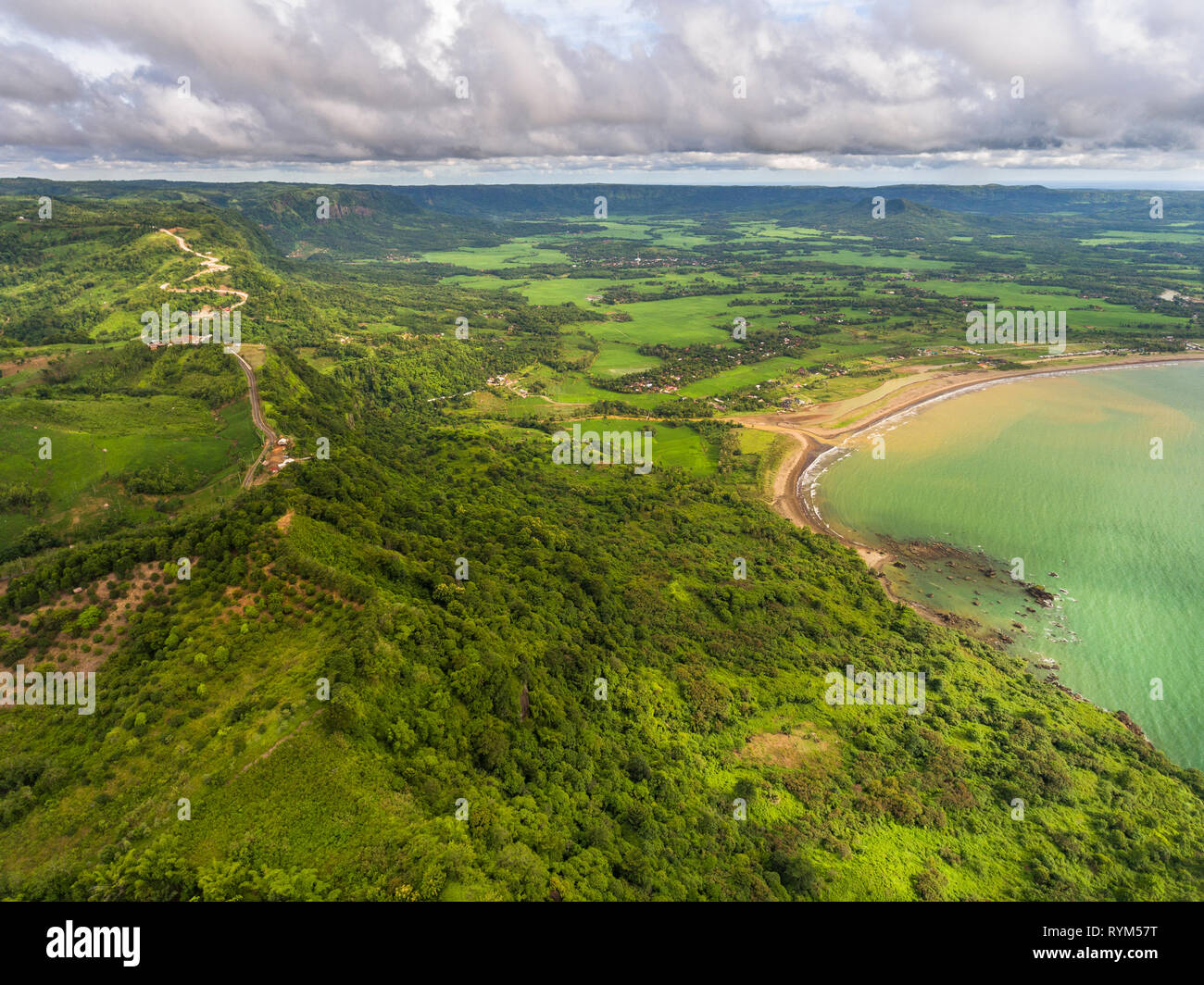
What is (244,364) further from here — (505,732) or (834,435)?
(834,435)

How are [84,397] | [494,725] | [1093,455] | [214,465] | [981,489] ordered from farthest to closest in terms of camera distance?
[1093,455], [981,489], [84,397], [214,465], [494,725]

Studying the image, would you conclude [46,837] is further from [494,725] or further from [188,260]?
[188,260]

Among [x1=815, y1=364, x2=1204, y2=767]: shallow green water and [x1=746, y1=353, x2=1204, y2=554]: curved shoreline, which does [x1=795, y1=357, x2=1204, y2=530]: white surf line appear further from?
[x1=815, y1=364, x2=1204, y2=767]: shallow green water

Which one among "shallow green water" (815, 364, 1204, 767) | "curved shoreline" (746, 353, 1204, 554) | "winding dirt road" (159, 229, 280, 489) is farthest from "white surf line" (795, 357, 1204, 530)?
"winding dirt road" (159, 229, 280, 489)

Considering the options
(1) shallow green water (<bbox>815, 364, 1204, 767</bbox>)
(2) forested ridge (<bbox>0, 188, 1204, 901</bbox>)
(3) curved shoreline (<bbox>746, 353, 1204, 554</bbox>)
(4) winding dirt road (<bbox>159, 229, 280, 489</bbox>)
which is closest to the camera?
(2) forested ridge (<bbox>0, 188, 1204, 901</bbox>)

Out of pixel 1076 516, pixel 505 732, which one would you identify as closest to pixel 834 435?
pixel 1076 516

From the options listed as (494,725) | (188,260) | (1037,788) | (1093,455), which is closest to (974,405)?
(1093,455)

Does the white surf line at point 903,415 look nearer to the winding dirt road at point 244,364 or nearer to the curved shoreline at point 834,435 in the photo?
the curved shoreline at point 834,435

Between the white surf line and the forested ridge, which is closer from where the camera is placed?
the forested ridge
